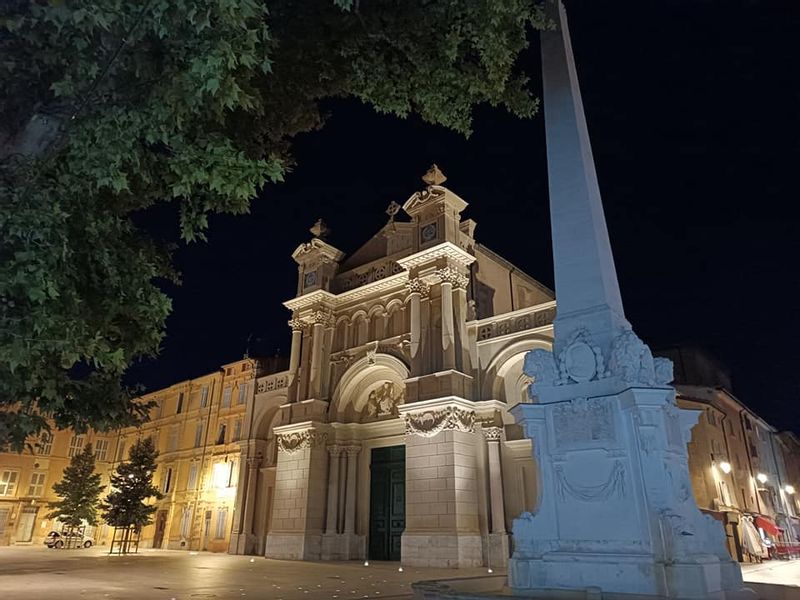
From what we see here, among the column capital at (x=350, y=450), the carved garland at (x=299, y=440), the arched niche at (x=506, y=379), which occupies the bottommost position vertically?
the column capital at (x=350, y=450)

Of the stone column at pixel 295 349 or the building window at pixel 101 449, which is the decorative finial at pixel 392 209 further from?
the building window at pixel 101 449

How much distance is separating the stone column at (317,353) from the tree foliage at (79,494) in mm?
19733

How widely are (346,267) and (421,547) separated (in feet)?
45.2

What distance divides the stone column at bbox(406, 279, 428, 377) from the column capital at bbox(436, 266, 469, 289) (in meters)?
0.79

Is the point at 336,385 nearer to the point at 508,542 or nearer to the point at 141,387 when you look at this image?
the point at 508,542

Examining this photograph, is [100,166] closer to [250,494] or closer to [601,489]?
[601,489]

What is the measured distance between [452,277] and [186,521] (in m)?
21.8

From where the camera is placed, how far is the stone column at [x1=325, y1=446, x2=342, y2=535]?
21.6m

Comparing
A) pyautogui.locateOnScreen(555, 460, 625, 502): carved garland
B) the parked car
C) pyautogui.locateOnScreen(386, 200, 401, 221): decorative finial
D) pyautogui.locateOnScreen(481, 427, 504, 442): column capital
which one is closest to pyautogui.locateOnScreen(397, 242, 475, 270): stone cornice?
pyautogui.locateOnScreen(386, 200, 401, 221): decorative finial

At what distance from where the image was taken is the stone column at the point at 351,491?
2158 cm

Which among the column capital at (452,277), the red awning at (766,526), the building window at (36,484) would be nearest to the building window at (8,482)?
the building window at (36,484)

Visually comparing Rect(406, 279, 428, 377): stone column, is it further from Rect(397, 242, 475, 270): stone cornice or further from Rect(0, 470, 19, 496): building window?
Rect(0, 470, 19, 496): building window

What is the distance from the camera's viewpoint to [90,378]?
6.67 metres

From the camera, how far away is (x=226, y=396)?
31266 mm
